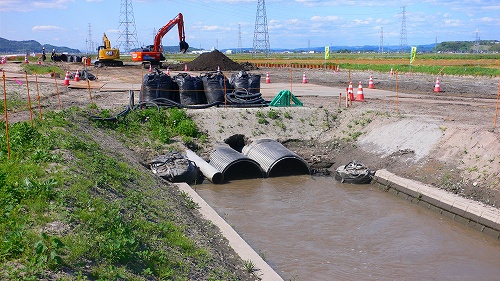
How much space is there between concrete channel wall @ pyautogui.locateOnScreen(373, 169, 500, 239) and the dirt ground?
467mm

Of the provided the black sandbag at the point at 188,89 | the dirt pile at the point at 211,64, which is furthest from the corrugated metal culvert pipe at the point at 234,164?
the dirt pile at the point at 211,64

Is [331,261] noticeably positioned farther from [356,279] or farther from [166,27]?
[166,27]

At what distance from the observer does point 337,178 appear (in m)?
16.0

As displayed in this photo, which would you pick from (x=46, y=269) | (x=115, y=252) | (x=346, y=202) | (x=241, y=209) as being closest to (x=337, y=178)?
(x=346, y=202)

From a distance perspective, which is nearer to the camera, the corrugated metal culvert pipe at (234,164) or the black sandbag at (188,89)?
the corrugated metal culvert pipe at (234,164)

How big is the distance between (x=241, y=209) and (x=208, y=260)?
5.05 m

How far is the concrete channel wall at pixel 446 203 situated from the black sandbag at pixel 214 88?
8.27 m

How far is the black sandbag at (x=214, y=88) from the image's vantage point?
2127 centimetres

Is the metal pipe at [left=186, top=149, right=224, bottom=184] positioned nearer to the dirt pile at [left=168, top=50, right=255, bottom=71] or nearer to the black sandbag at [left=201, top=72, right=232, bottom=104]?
the black sandbag at [left=201, top=72, right=232, bottom=104]

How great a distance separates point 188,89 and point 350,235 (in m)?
11.7

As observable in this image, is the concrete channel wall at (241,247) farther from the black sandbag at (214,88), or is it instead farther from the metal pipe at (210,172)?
the black sandbag at (214,88)

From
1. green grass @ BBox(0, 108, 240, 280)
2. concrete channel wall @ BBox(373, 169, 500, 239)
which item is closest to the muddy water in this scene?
concrete channel wall @ BBox(373, 169, 500, 239)

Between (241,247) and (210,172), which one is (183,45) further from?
(241,247)

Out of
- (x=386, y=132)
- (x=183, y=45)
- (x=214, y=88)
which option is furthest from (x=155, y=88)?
(x=183, y=45)
